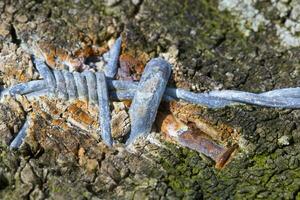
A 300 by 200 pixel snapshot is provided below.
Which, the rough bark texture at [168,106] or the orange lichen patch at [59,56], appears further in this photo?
the orange lichen patch at [59,56]

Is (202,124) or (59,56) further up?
(59,56)

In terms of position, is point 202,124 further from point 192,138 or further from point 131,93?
point 131,93

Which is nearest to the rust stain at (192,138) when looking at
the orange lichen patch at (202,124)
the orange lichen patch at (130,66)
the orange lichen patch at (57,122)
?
the orange lichen patch at (202,124)

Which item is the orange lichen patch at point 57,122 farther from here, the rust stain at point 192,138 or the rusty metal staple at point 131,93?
the rust stain at point 192,138

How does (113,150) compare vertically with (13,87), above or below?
below

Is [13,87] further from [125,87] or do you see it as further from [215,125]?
[215,125]

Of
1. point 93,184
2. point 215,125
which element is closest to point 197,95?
point 215,125

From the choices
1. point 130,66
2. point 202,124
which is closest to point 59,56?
point 130,66

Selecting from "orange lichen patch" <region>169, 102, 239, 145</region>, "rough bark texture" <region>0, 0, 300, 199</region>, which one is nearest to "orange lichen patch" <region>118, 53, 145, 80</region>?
"rough bark texture" <region>0, 0, 300, 199</region>
